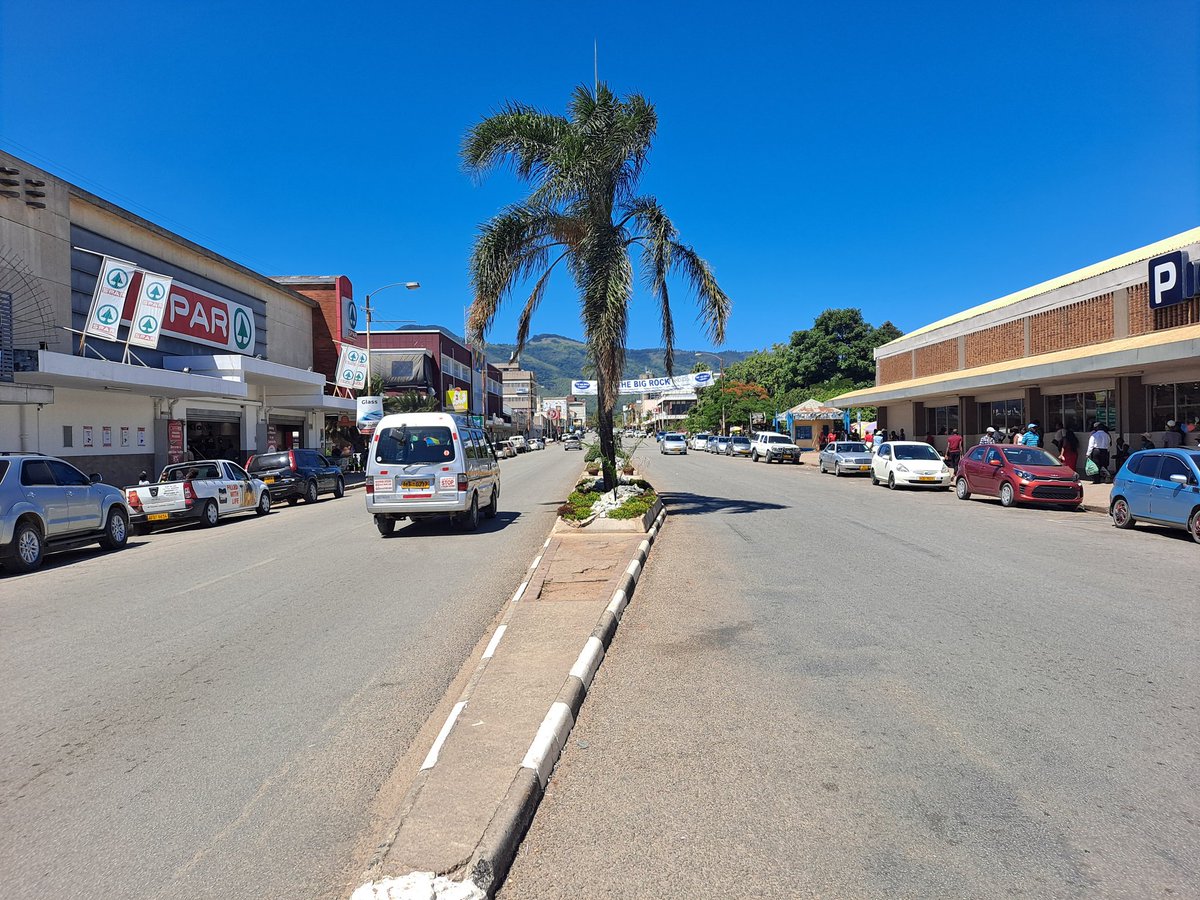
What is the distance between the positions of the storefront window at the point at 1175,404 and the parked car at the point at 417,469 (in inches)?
778

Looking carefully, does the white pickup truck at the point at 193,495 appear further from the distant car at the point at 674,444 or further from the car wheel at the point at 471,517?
the distant car at the point at 674,444

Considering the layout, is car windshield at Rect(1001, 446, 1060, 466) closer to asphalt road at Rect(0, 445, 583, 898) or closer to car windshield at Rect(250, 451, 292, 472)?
asphalt road at Rect(0, 445, 583, 898)

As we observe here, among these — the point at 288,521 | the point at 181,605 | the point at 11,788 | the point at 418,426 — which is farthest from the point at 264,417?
the point at 11,788

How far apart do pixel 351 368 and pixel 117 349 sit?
14.7 meters

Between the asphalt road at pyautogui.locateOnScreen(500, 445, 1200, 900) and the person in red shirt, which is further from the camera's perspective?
the person in red shirt

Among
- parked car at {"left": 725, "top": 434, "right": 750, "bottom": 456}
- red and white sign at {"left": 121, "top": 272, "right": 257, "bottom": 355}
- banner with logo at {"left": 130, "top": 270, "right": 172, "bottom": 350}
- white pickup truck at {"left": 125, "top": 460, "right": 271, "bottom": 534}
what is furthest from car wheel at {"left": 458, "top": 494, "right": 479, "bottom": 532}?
parked car at {"left": 725, "top": 434, "right": 750, "bottom": 456}

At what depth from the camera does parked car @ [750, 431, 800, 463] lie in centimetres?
4394

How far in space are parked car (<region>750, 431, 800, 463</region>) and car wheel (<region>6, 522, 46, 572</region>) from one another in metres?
36.5

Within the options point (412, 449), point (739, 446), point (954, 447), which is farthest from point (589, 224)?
point (739, 446)

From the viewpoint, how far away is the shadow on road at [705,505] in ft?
60.1

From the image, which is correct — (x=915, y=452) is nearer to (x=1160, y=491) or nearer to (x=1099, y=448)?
(x=1099, y=448)

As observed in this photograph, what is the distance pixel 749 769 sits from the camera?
4.45 metres

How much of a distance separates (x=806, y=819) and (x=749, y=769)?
2.01 feet

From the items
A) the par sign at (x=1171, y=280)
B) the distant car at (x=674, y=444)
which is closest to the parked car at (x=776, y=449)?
the distant car at (x=674, y=444)
